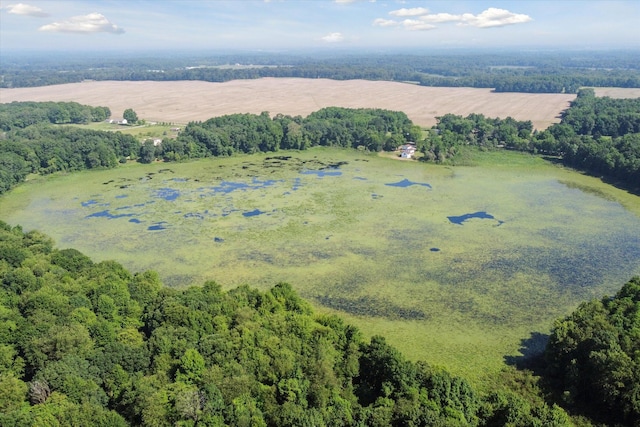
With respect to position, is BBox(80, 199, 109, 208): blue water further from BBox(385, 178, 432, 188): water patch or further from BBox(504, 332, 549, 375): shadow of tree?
BBox(504, 332, 549, 375): shadow of tree

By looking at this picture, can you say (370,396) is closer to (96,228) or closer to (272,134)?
(96,228)

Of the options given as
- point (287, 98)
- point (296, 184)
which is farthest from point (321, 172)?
point (287, 98)

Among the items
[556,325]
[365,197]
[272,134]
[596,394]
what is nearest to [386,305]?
[556,325]

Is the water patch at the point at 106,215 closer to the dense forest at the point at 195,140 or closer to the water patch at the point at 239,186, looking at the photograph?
the water patch at the point at 239,186

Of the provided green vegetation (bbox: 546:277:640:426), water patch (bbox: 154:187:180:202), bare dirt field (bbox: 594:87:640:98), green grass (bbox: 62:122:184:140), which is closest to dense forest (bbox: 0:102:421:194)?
green grass (bbox: 62:122:184:140)

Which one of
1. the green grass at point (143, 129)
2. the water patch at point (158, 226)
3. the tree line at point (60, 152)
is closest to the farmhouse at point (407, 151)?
the water patch at point (158, 226)
